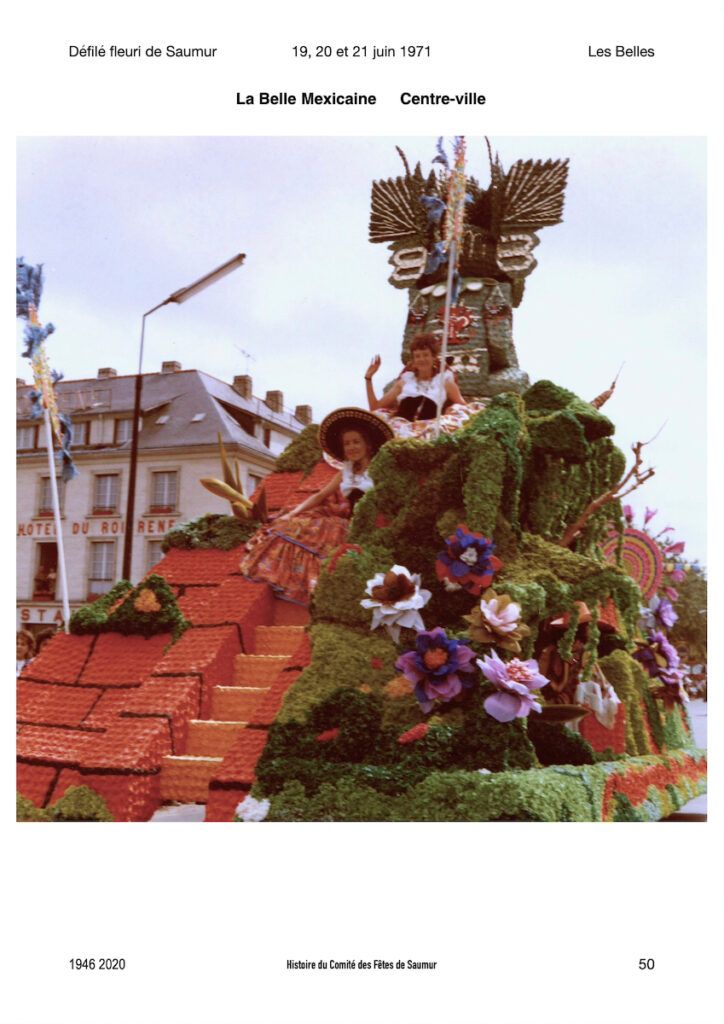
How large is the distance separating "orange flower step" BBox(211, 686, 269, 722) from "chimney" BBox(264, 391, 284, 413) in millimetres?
6333

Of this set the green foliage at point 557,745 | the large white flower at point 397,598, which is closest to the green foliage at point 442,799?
the large white flower at point 397,598

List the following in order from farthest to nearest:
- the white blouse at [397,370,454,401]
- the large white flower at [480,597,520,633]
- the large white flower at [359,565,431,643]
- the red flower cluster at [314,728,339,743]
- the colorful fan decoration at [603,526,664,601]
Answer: the colorful fan decoration at [603,526,664,601]
the white blouse at [397,370,454,401]
the large white flower at [359,565,431,643]
the red flower cluster at [314,728,339,743]
the large white flower at [480,597,520,633]

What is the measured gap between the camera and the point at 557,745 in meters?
8.09

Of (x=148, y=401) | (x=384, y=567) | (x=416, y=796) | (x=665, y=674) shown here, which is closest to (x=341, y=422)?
(x=384, y=567)

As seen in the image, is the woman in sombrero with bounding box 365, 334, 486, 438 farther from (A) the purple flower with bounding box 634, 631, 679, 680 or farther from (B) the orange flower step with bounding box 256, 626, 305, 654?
(A) the purple flower with bounding box 634, 631, 679, 680

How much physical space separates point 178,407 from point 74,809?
7456 millimetres

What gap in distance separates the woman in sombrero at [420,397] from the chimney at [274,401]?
458 cm

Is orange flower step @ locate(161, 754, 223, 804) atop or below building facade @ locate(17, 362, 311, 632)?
below

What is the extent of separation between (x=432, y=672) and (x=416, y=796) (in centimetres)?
82

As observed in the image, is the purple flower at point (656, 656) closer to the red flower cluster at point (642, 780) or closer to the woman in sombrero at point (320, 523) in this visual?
the red flower cluster at point (642, 780)

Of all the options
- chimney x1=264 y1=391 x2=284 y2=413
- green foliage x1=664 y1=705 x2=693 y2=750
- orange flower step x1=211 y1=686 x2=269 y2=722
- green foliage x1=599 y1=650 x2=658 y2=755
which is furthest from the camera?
chimney x1=264 y1=391 x2=284 y2=413

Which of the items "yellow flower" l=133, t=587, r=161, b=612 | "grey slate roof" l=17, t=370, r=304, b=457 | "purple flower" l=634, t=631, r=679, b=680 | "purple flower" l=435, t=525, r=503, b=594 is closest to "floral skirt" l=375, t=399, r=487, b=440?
"purple flower" l=435, t=525, r=503, b=594

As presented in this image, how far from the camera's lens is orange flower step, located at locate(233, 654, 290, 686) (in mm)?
8250

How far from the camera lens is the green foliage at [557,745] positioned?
8.04m
